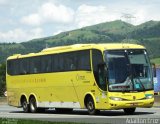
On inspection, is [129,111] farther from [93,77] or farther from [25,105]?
[25,105]

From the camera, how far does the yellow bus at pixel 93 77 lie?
24672 millimetres

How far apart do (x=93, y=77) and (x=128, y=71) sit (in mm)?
1817

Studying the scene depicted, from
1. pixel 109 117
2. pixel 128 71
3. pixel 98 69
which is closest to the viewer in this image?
pixel 109 117

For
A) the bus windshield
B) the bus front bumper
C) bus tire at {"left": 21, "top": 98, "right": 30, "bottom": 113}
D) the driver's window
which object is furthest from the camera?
bus tire at {"left": 21, "top": 98, "right": 30, "bottom": 113}

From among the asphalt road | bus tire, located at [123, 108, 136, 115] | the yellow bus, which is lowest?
the asphalt road

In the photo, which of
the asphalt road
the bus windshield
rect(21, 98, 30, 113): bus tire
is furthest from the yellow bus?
rect(21, 98, 30, 113): bus tire

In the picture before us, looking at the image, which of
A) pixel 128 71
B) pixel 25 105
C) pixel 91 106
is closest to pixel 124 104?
pixel 128 71

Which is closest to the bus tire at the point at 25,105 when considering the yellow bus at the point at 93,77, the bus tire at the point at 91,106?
the yellow bus at the point at 93,77

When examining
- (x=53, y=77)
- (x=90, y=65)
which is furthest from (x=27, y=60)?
(x=90, y=65)

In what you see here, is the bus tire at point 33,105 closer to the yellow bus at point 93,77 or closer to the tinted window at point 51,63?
the yellow bus at point 93,77

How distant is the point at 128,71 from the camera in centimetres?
2481

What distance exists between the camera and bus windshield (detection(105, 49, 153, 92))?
24641mm

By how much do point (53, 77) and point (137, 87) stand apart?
654 cm

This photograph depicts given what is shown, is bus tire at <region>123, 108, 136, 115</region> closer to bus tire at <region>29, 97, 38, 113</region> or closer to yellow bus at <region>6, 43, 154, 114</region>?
yellow bus at <region>6, 43, 154, 114</region>
